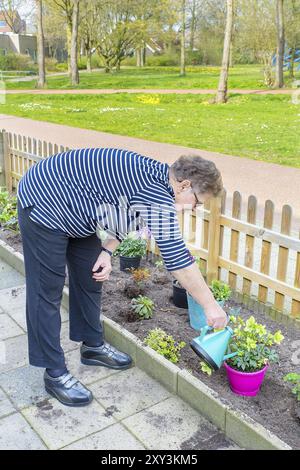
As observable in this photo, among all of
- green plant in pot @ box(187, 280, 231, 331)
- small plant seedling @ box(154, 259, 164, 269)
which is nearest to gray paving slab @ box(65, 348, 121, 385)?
green plant in pot @ box(187, 280, 231, 331)

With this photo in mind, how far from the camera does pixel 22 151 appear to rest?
22.3ft

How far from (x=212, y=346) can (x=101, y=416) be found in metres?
0.72

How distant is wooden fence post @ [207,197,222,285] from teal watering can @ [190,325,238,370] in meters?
1.54

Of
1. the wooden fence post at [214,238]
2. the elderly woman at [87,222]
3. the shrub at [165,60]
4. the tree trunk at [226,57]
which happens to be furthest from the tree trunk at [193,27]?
the elderly woman at [87,222]

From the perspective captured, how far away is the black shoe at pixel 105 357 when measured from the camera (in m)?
3.23

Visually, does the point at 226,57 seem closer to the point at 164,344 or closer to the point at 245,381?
the point at 164,344

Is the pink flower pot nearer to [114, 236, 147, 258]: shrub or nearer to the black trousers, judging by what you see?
the black trousers

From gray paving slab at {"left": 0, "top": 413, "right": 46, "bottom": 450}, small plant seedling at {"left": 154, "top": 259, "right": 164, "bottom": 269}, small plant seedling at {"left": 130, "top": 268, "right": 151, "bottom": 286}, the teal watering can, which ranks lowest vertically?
gray paving slab at {"left": 0, "top": 413, "right": 46, "bottom": 450}

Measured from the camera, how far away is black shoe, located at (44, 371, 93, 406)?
112 inches

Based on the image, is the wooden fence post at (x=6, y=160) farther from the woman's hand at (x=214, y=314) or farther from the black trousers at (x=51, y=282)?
the woman's hand at (x=214, y=314)

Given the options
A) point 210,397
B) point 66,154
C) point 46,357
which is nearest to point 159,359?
Result: point 210,397

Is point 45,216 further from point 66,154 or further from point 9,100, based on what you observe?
point 9,100

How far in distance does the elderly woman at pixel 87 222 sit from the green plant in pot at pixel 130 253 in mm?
1405

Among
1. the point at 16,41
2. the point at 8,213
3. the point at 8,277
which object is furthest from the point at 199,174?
the point at 16,41
